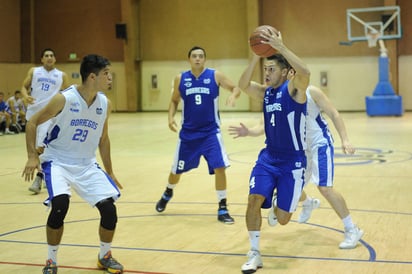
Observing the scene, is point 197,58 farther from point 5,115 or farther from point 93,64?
point 5,115

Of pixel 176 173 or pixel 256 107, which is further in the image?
pixel 256 107

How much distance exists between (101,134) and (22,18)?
85.0 ft

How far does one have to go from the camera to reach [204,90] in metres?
7.16

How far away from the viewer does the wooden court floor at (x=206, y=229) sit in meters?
5.09

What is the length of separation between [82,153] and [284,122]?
1715 millimetres

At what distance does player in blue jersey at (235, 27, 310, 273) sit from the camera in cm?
496

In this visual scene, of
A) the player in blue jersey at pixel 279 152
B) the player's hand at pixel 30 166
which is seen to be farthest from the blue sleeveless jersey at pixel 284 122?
the player's hand at pixel 30 166

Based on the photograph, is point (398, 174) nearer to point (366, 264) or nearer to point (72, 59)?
point (366, 264)

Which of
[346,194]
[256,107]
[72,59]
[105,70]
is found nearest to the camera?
[105,70]

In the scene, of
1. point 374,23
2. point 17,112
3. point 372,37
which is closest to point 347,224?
point 17,112

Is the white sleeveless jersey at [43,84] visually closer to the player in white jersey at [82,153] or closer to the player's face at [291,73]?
the player in white jersey at [82,153]

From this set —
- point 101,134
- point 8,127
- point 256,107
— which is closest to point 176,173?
point 101,134

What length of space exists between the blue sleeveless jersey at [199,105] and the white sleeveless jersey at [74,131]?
219cm

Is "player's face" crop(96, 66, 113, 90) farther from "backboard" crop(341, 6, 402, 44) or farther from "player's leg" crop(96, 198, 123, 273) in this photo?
"backboard" crop(341, 6, 402, 44)
